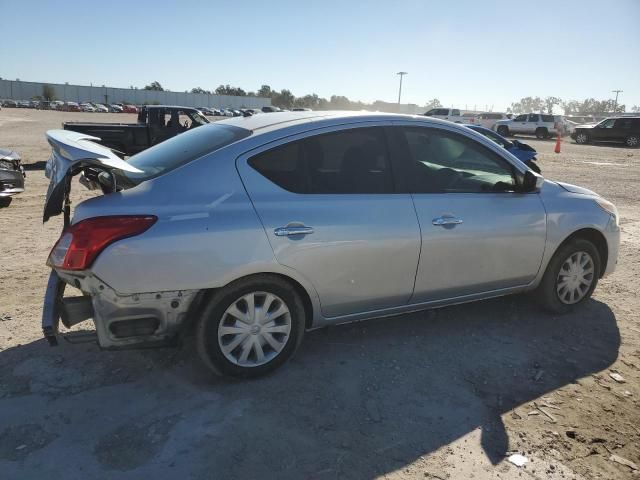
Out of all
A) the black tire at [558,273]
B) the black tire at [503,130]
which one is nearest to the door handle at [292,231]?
the black tire at [558,273]

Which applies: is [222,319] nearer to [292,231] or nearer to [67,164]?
[292,231]

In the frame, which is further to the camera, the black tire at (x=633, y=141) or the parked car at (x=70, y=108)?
the parked car at (x=70, y=108)

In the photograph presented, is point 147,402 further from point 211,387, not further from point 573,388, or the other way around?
point 573,388

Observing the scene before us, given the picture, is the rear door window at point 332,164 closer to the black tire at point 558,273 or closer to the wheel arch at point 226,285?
the wheel arch at point 226,285

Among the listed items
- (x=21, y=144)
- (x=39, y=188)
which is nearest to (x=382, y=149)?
(x=39, y=188)

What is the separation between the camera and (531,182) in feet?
13.1

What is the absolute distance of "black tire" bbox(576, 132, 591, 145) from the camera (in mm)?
32406

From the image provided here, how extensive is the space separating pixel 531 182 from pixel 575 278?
110 cm

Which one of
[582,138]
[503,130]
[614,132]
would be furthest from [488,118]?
[614,132]

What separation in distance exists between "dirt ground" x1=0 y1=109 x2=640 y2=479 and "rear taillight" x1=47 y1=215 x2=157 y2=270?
917 mm

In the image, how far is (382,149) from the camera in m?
3.63

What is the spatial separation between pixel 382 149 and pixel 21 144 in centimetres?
1856

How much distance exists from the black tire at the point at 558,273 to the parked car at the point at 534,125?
110 feet

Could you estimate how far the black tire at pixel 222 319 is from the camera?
3.08 meters
